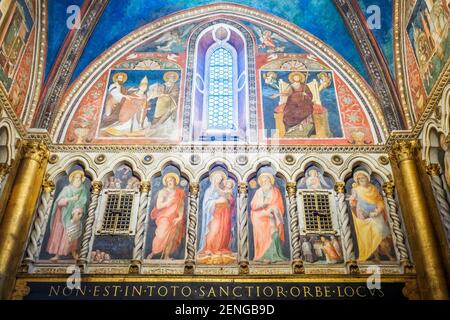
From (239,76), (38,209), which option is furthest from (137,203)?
(239,76)

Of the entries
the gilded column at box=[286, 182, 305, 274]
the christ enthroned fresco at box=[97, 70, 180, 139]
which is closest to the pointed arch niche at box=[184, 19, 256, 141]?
the christ enthroned fresco at box=[97, 70, 180, 139]

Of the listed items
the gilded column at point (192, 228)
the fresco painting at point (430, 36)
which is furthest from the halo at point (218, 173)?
the fresco painting at point (430, 36)

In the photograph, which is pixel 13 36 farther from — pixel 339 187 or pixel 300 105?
pixel 339 187

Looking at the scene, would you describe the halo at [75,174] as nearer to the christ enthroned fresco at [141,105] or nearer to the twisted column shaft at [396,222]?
the christ enthroned fresco at [141,105]

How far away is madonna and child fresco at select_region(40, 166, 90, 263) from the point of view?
1077cm

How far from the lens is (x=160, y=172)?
39.5 feet

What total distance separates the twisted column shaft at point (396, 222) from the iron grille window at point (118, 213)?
6176 mm

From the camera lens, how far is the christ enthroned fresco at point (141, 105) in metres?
12.8

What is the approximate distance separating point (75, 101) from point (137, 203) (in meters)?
3.96

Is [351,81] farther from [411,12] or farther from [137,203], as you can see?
[137,203]

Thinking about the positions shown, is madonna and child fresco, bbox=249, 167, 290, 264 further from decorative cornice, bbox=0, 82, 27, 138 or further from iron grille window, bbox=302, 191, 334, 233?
decorative cornice, bbox=0, 82, 27, 138

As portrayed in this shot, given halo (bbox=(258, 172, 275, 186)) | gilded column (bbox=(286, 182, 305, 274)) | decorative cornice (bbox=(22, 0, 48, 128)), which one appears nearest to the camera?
gilded column (bbox=(286, 182, 305, 274))

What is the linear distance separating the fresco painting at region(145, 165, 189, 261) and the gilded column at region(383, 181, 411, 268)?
15.9ft

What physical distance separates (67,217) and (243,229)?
4195 mm
